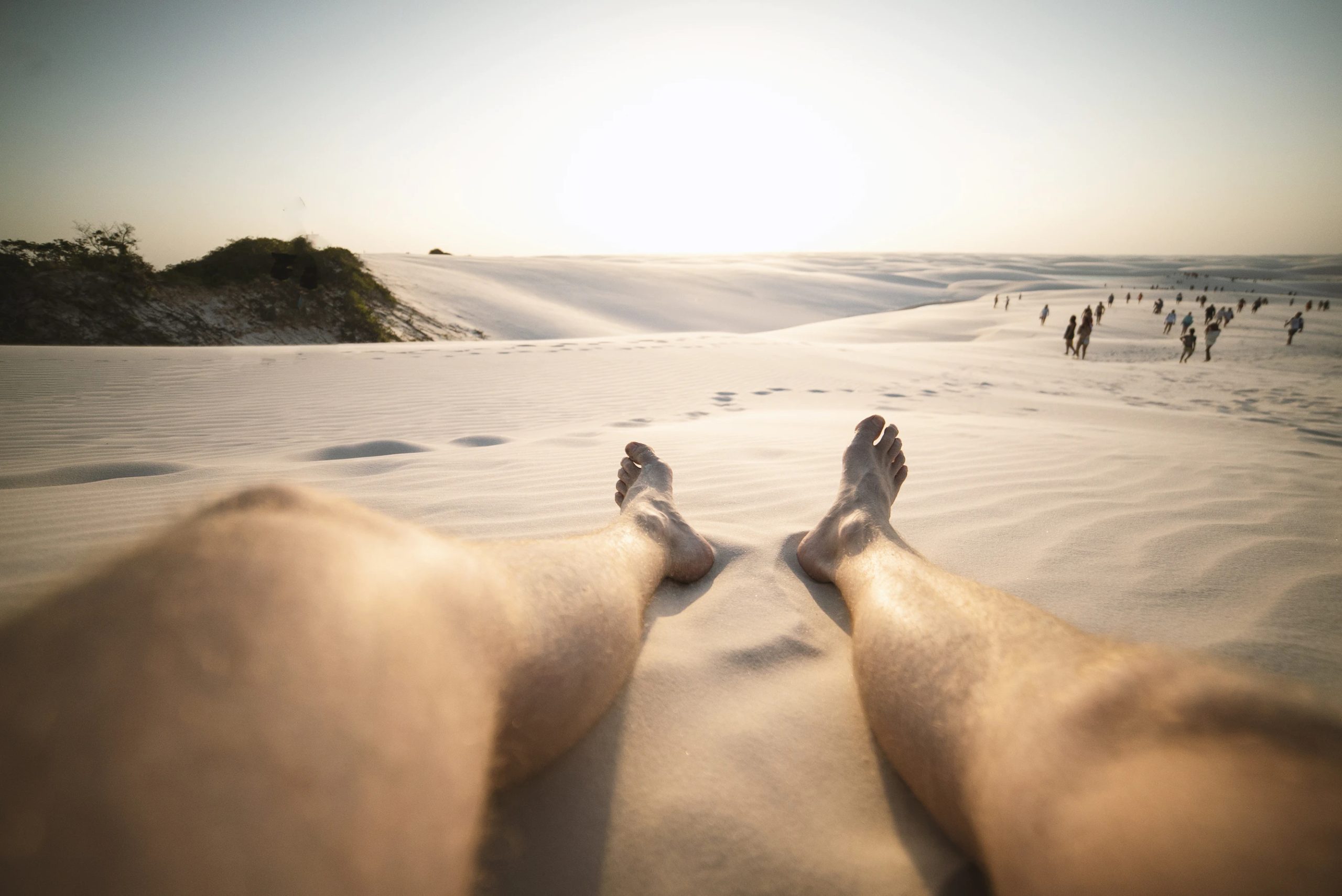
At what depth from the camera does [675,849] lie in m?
0.89

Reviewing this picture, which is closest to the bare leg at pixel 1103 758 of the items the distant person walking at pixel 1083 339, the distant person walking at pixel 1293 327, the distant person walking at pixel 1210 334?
the distant person walking at pixel 1083 339

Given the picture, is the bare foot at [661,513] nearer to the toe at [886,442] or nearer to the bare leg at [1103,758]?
the bare leg at [1103,758]

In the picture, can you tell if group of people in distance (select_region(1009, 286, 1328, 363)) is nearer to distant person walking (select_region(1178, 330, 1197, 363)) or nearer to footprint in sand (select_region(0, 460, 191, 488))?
distant person walking (select_region(1178, 330, 1197, 363))

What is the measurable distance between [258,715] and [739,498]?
2331mm

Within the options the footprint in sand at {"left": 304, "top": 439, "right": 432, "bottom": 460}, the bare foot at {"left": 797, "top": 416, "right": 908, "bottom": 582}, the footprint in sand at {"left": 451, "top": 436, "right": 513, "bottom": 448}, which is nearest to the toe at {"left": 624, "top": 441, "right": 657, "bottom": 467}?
the bare foot at {"left": 797, "top": 416, "right": 908, "bottom": 582}

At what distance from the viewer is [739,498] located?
274 cm

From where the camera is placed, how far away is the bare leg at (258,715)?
1.42ft

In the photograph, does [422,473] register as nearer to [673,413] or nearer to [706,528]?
[706,528]

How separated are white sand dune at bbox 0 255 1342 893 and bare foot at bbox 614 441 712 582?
89mm

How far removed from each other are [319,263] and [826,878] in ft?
53.1

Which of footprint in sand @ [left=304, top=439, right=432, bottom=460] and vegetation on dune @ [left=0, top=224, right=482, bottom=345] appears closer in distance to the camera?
footprint in sand @ [left=304, top=439, right=432, bottom=460]

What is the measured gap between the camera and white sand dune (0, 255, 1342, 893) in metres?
0.94

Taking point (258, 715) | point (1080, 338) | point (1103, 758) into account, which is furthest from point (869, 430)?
point (1080, 338)

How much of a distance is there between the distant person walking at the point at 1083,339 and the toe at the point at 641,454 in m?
12.4
